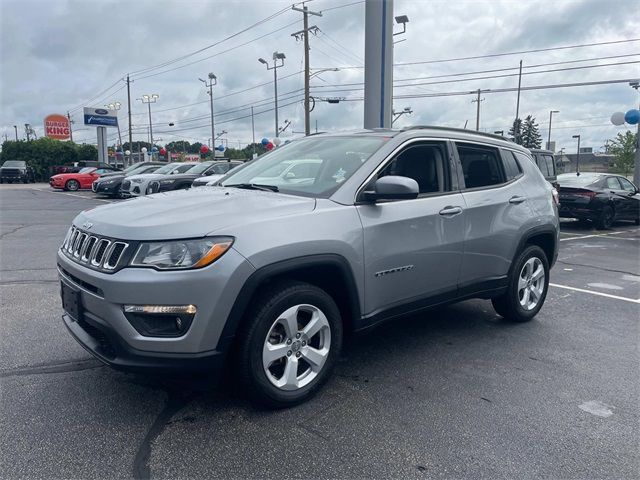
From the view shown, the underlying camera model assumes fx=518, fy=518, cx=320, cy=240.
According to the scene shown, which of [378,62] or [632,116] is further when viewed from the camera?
[632,116]

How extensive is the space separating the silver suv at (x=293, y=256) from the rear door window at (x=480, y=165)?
17 mm

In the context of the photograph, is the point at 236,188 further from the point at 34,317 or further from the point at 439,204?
the point at 34,317

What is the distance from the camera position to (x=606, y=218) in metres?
13.5

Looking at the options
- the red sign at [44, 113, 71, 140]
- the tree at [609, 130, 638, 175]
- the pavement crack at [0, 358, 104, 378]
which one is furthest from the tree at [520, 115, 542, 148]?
the pavement crack at [0, 358, 104, 378]

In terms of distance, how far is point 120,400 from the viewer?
11.0 feet

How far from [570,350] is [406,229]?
1959 millimetres

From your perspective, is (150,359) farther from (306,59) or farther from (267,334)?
(306,59)

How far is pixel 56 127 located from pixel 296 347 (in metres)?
73.1

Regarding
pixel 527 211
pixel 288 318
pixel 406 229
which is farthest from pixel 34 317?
pixel 527 211

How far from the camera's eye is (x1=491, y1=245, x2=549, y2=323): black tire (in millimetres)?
4906

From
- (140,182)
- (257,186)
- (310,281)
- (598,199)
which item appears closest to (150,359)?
(310,281)

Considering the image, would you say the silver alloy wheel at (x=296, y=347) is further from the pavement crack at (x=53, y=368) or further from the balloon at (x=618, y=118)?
the balloon at (x=618, y=118)

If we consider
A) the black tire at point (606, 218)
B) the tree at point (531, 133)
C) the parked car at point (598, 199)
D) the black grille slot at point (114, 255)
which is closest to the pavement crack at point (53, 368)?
the black grille slot at point (114, 255)

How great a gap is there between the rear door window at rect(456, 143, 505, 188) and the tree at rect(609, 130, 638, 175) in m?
50.4
